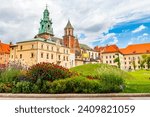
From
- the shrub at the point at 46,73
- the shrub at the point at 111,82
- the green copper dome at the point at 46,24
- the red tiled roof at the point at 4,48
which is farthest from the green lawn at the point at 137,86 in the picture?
the red tiled roof at the point at 4,48

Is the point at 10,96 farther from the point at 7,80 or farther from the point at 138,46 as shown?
the point at 138,46

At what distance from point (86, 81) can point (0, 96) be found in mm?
3809

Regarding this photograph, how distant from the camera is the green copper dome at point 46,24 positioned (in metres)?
87.4

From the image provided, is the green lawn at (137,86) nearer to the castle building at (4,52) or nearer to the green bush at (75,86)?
the green bush at (75,86)

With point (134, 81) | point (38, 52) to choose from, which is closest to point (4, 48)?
point (38, 52)

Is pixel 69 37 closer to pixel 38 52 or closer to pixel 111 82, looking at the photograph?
pixel 38 52

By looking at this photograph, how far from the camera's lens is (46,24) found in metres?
87.8

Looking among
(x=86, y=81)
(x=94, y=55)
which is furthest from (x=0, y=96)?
(x=94, y=55)

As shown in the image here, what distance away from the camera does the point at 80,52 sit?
102 metres

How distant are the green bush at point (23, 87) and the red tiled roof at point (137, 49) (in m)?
91.2

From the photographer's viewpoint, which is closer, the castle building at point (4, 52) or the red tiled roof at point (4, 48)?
the castle building at point (4, 52)

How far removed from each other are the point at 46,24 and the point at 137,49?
124 feet

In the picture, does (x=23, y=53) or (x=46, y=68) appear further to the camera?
(x=23, y=53)

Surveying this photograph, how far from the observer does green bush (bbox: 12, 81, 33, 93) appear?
39.3 feet
